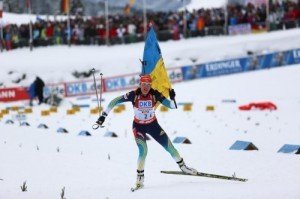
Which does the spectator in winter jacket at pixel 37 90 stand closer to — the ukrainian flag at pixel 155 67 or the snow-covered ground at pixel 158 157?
the snow-covered ground at pixel 158 157

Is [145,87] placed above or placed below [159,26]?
below

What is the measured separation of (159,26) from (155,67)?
22.9 metres

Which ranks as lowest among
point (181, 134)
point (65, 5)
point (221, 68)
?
point (181, 134)

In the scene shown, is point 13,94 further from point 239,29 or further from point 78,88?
point 239,29

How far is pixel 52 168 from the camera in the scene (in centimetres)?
1049

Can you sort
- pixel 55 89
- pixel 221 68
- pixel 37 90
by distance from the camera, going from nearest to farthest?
pixel 37 90, pixel 221 68, pixel 55 89

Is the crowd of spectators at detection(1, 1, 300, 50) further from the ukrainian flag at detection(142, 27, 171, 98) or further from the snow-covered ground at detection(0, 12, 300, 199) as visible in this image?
the ukrainian flag at detection(142, 27, 171, 98)

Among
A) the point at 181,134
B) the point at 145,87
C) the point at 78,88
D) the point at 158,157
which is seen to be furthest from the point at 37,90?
the point at 145,87

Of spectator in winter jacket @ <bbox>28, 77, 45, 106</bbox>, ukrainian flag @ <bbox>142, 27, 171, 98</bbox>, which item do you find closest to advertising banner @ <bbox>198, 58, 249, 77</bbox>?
spectator in winter jacket @ <bbox>28, 77, 45, 106</bbox>

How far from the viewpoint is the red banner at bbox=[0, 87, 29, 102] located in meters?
29.8

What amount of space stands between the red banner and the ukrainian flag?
735 inches

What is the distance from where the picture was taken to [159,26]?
1326 inches

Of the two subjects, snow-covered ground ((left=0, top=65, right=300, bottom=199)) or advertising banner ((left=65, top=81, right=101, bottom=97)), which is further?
advertising banner ((left=65, top=81, right=101, bottom=97))

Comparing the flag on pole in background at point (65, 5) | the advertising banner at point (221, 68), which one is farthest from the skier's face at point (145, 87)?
the flag on pole in background at point (65, 5)
